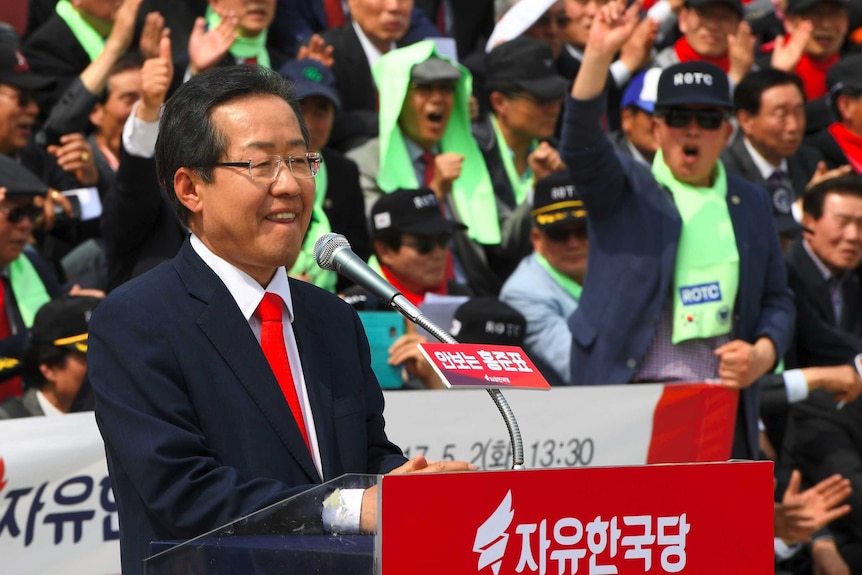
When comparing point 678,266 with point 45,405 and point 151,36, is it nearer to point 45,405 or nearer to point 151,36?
point 45,405

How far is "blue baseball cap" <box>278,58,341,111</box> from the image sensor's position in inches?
272

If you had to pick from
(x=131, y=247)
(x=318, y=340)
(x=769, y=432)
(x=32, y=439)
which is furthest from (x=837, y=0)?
(x=318, y=340)

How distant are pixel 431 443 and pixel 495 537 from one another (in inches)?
110

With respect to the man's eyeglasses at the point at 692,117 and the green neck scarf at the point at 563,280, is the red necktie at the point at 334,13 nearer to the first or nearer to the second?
the green neck scarf at the point at 563,280

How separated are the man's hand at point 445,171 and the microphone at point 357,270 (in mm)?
4453

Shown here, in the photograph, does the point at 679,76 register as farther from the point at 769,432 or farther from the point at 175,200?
the point at 175,200

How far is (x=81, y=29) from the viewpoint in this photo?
24.9 feet

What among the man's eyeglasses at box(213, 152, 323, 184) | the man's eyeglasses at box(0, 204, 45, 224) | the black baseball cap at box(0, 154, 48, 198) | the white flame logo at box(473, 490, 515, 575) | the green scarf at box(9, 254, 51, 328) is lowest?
the white flame logo at box(473, 490, 515, 575)

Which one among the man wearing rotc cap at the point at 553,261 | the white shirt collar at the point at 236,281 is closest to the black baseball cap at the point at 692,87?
the man wearing rotc cap at the point at 553,261

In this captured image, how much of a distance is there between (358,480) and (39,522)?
93.7 inches

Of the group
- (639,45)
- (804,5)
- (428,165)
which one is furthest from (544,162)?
(804,5)

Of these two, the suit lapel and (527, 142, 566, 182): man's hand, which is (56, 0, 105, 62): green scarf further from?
the suit lapel

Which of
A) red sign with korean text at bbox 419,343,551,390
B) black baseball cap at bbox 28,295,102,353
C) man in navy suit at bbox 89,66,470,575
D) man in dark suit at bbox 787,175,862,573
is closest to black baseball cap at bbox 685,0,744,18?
man in dark suit at bbox 787,175,862,573

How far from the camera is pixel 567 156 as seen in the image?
18.0 ft
